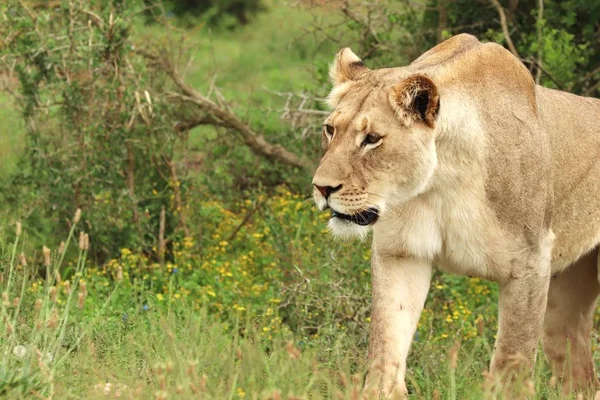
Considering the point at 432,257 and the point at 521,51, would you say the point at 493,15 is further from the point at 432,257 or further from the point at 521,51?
the point at 432,257

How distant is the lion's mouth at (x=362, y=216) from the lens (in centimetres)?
432

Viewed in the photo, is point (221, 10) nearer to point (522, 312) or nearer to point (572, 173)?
point (572, 173)

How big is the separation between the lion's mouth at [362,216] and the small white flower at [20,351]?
1.14m

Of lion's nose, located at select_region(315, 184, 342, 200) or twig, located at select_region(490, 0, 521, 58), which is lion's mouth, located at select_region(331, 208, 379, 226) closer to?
lion's nose, located at select_region(315, 184, 342, 200)

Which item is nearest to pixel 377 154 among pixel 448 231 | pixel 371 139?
pixel 371 139

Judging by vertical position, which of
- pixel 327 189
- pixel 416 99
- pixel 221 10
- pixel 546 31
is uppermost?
pixel 416 99

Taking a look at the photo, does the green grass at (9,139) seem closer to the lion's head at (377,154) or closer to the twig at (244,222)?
the twig at (244,222)

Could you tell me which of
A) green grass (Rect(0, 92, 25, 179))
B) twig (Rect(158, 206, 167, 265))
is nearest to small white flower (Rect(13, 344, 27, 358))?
twig (Rect(158, 206, 167, 265))

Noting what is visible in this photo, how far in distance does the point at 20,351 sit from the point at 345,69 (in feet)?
5.30

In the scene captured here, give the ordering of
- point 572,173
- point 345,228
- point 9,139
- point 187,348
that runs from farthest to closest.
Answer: point 9,139
point 572,173
point 345,228
point 187,348

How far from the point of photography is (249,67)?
507 inches

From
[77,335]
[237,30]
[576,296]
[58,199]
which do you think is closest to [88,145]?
[58,199]

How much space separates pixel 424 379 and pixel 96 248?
7.77 ft

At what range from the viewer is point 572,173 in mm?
5164
